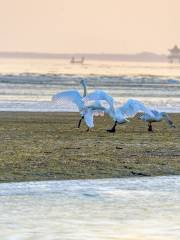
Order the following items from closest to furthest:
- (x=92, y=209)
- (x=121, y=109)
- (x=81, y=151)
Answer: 1. (x=92, y=209)
2. (x=81, y=151)
3. (x=121, y=109)

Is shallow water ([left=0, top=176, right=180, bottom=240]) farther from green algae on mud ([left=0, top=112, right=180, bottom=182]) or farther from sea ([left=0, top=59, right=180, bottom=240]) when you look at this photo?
green algae on mud ([left=0, top=112, right=180, bottom=182])

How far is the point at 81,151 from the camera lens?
17562 mm

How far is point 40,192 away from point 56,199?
1.99ft

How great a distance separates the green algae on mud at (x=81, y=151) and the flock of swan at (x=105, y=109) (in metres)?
0.35

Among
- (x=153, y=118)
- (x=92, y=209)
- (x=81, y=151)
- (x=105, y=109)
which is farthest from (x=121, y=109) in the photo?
(x=92, y=209)

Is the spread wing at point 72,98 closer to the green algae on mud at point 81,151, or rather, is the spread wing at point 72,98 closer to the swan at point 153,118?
the green algae on mud at point 81,151

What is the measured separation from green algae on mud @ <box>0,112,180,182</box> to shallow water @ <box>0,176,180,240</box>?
3.00 ft

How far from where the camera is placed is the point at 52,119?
2664 cm

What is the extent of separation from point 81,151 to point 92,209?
620 centimetres

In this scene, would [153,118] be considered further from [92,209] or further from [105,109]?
[92,209]

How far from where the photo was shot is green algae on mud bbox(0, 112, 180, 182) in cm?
1475

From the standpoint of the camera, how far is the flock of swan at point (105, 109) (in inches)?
898

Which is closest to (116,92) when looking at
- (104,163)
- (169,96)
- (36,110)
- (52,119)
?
(169,96)

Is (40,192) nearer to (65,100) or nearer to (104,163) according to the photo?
(104,163)
